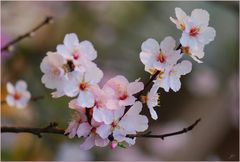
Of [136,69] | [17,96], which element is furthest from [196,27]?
[136,69]

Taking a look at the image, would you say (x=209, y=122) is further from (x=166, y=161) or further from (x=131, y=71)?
(x=131, y=71)

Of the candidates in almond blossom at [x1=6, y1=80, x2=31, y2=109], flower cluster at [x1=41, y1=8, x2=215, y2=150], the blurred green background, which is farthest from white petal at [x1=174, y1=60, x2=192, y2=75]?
the blurred green background

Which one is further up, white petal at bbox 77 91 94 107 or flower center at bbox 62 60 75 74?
flower center at bbox 62 60 75 74

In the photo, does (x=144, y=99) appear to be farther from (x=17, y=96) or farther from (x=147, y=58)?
(x=17, y=96)

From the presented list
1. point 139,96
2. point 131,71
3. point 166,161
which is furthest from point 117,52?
point 139,96

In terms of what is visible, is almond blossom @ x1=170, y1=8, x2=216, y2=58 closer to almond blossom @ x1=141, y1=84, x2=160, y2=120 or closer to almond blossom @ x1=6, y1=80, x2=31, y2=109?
almond blossom @ x1=141, y1=84, x2=160, y2=120
